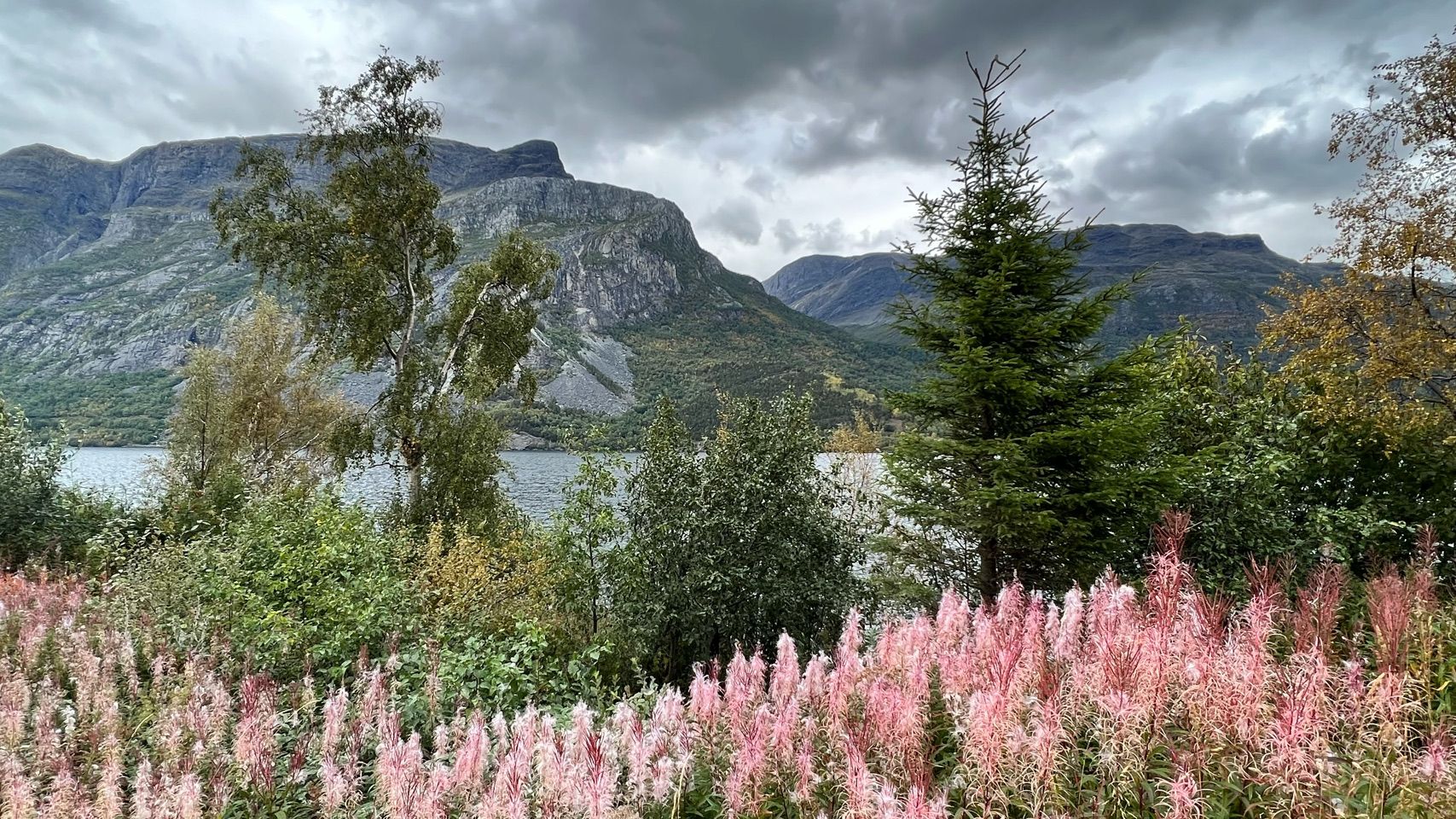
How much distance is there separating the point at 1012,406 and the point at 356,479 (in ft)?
47.3

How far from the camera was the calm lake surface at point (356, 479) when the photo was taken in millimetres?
16406

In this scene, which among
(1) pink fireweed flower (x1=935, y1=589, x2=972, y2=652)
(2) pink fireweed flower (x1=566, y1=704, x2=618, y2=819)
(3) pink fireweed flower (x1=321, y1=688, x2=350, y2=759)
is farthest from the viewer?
(1) pink fireweed flower (x1=935, y1=589, x2=972, y2=652)

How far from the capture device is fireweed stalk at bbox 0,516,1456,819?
2576 millimetres

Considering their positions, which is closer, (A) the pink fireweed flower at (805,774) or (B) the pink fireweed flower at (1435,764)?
(B) the pink fireweed flower at (1435,764)

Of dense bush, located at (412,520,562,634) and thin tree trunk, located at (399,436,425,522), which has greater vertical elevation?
thin tree trunk, located at (399,436,425,522)

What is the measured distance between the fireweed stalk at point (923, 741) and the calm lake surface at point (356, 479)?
730cm

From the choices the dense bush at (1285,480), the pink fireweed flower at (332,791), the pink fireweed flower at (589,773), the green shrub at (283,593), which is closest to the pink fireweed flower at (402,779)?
the pink fireweed flower at (332,791)

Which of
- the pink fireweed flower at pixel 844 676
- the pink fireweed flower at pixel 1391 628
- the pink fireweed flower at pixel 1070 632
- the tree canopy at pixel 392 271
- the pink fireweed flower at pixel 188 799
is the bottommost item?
the pink fireweed flower at pixel 188 799

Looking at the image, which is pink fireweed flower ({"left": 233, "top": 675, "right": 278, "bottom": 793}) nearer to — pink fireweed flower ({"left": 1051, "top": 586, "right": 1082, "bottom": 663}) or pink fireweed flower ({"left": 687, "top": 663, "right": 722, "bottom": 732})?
pink fireweed flower ({"left": 687, "top": 663, "right": 722, "bottom": 732})

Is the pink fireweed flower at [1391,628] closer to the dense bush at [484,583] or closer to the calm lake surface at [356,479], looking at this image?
the dense bush at [484,583]

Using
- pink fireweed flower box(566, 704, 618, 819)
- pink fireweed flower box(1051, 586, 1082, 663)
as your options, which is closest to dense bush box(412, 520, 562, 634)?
pink fireweed flower box(566, 704, 618, 819)

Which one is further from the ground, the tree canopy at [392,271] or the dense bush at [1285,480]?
the tree canopy at [392,271]

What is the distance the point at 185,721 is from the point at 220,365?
77.9ft

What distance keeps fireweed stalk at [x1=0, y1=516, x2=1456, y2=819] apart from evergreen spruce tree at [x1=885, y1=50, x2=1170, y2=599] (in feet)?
14.3
